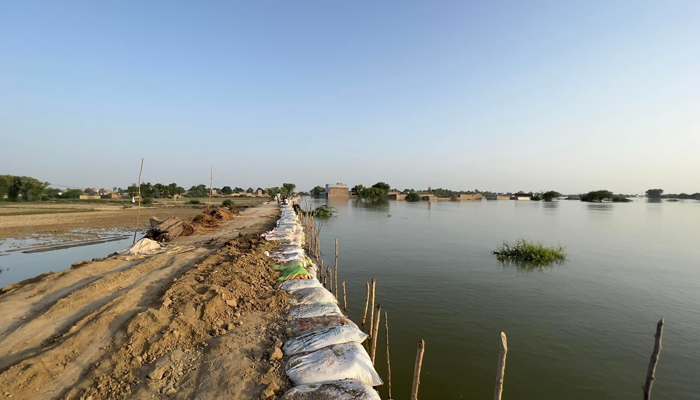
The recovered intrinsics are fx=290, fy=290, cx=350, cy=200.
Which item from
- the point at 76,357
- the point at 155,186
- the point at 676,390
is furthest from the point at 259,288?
the point at 155,186

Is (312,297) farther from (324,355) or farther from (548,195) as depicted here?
(548,195)

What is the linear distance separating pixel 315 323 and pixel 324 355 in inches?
39.6

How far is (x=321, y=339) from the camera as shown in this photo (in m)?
3.83

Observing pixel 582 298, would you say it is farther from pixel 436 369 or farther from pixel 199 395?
pixel 199 395

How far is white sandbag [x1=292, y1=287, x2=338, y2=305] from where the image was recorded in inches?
210

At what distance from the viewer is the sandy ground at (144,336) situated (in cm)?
315

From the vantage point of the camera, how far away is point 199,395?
3.07 meters

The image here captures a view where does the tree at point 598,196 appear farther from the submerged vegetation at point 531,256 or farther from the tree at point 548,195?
the submerged vegetation at point 531,256

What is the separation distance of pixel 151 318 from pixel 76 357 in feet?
2.84

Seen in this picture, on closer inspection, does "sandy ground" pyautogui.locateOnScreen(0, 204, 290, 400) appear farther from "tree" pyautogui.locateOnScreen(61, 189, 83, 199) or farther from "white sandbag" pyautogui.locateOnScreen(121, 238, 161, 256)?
"tree" pyautogui.locateOnScreen(61, 189, 83, 199)

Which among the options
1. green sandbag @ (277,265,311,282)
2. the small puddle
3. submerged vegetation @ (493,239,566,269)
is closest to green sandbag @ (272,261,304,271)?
green sandbag @ (277,265,311,282)

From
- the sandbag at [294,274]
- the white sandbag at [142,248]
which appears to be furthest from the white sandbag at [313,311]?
the white sandbag at [142,248]

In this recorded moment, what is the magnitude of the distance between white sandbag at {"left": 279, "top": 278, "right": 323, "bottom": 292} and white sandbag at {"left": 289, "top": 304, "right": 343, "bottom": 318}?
0.89 metres

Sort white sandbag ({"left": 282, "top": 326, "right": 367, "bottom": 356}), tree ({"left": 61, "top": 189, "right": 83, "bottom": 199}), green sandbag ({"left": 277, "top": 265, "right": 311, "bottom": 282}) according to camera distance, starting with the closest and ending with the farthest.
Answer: white sandbag ({"left": 282, "top": 326, "right": 367, "bottom": 356})
green sandbag ({"left": 277, "top": 265, "right": 311, "bottom": 282})
tree ({"left": 61, "top": 189, "right": 83, "bottom": 199})
